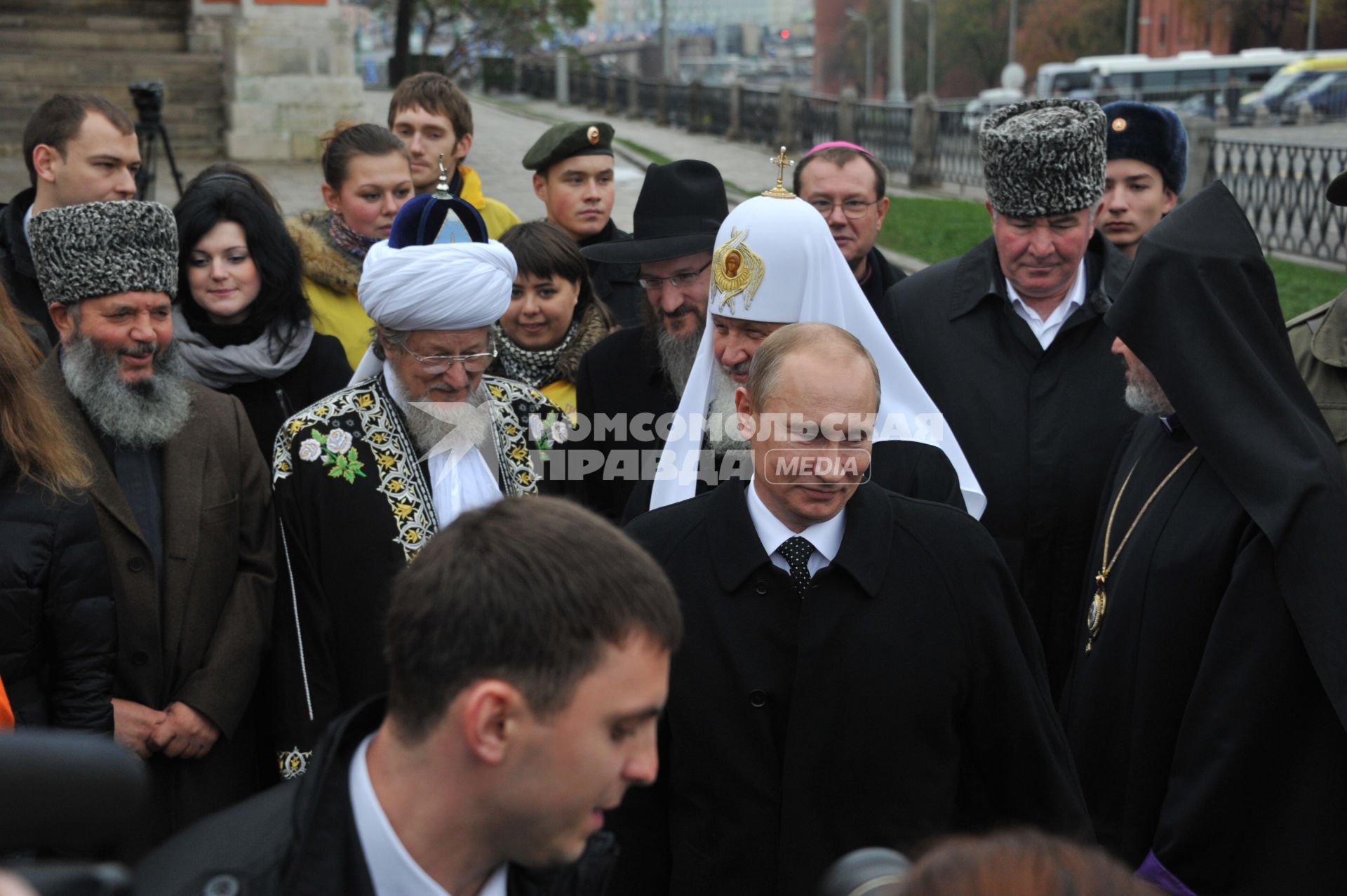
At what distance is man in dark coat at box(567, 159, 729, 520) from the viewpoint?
4.37 m

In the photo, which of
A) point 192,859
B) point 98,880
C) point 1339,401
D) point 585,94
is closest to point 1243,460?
point 1339,401

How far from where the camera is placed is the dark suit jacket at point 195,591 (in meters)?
3.63

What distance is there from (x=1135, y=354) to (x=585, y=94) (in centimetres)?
3505

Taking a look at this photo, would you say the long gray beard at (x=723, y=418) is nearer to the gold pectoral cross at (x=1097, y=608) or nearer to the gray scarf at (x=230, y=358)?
the gold pectoral cross at (x=1097, y=608)

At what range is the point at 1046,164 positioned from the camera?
171 inches

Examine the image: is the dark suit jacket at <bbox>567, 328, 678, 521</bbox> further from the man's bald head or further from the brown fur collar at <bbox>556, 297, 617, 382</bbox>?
the man's bald head

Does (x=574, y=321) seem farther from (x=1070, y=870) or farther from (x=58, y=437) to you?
(x=1070, y=870)

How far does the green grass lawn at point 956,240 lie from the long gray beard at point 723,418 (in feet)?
24.0

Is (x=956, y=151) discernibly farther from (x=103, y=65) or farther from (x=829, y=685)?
(x=829, y=685)

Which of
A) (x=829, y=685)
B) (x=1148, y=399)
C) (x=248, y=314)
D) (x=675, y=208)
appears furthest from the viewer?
(x=675, y=208)

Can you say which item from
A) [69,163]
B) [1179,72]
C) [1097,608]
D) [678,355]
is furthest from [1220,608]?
[1179,72]

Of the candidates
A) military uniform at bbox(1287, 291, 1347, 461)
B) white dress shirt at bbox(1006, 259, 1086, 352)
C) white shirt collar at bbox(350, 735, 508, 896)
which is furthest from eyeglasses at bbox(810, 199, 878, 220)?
white shirt collar at bbox(350, 735, 508, 896)

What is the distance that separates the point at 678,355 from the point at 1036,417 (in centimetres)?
113

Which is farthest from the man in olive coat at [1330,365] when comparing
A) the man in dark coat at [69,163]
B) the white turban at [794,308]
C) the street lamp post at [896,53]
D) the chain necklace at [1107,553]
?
the street lamp post at [896,53]
